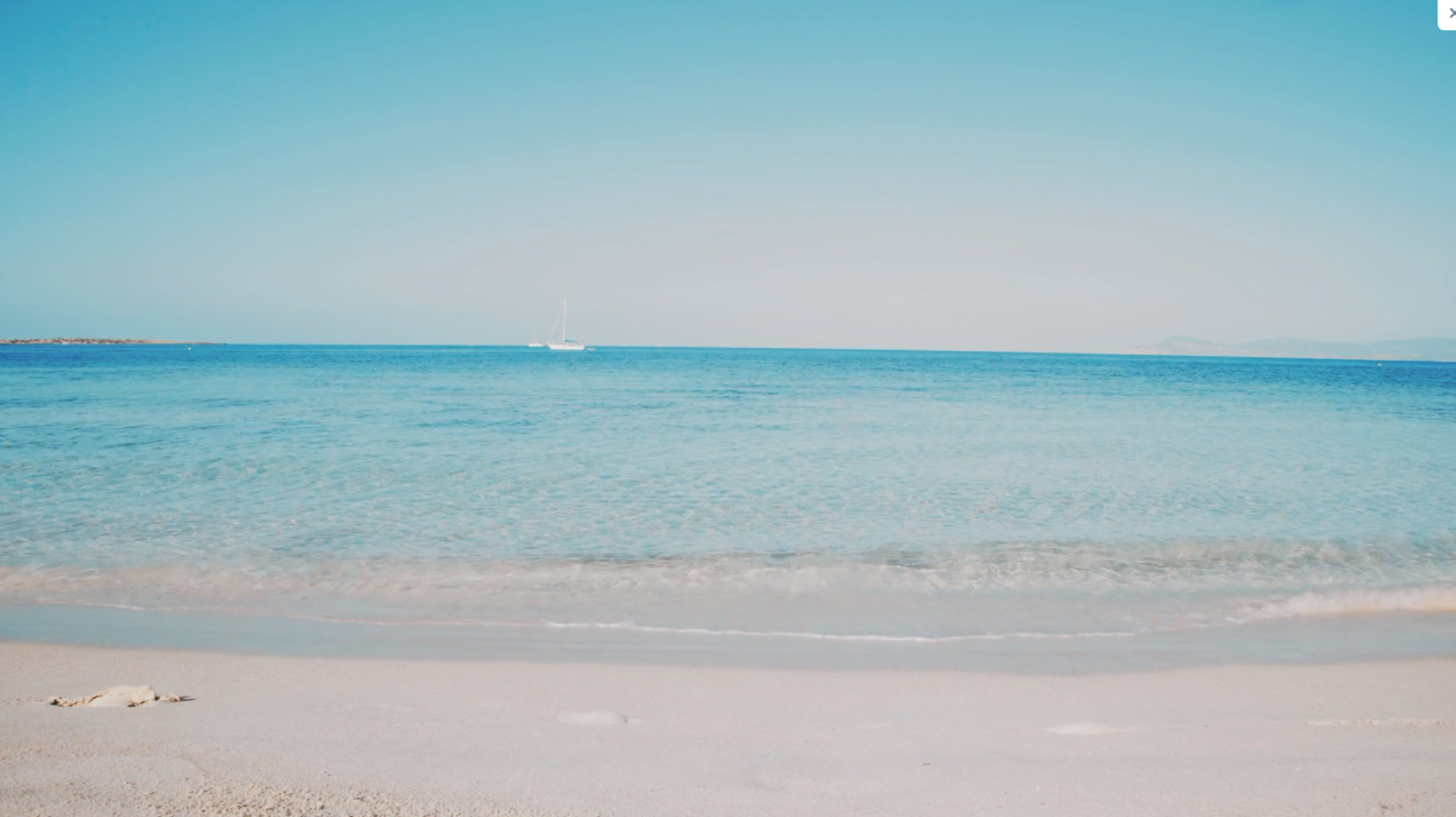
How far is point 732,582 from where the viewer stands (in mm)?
7531

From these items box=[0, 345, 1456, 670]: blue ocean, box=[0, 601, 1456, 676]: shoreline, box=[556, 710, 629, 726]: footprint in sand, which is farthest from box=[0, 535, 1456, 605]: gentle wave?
box=[556, 710, 629, 726]: footprint in sand

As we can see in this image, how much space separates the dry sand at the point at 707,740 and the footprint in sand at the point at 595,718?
0.06 feet

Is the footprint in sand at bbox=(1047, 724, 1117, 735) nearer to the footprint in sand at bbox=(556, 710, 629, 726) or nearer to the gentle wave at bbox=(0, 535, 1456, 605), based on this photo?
the footprint in sand at bbox=(556, 710, 629, 726)

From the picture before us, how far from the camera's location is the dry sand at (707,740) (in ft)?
11.7

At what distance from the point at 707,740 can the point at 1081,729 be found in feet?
6.74

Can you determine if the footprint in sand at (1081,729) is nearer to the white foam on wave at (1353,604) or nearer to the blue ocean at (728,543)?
the blue ocean at (728,543)

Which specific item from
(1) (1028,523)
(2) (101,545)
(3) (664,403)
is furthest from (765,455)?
(3) (664,403)

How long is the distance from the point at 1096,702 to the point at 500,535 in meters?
6.51

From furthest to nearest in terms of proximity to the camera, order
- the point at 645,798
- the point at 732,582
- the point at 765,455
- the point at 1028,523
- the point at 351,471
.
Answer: the point at 765,455, the point at 351,471, the point at 1028,523, the point at 732,582, the point at 645,798

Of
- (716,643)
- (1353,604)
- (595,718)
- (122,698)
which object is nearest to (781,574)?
(716,643)

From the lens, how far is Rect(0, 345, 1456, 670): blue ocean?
6.12m

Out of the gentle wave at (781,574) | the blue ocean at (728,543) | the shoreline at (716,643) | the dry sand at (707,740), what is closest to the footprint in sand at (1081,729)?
the dry sand at (707,740)

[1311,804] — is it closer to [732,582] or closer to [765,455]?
[732,582]

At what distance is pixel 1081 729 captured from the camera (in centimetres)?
442
